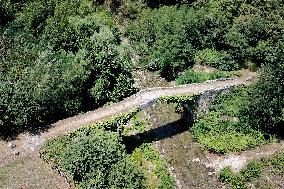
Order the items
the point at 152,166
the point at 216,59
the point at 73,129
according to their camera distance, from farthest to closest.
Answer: the point at 216,59 → the point at 152,166 → the point at 73,129

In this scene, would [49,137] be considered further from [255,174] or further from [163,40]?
[163,40]

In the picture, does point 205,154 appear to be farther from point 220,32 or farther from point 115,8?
point 115,8

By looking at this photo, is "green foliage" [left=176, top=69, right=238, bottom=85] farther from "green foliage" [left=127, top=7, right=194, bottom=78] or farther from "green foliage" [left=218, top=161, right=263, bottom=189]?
"green foliage" [left=218, top=161, right=263, bottom=189]

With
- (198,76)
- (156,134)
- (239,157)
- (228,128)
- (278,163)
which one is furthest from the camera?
(198,76)

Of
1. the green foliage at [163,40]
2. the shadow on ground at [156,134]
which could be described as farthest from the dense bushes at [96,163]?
the green foliage at [163,40]

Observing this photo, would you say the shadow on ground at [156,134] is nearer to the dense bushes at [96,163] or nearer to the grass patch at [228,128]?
the grass patch at [228,128]

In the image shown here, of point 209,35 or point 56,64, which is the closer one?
point 56,64

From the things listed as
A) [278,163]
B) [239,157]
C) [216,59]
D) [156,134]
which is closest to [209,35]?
[216,59]

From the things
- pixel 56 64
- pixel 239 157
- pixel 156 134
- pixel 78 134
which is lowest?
pixel 239 157
